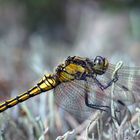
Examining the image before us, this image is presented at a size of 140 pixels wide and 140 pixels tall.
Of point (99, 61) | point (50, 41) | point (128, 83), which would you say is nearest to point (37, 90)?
point (99, 61)

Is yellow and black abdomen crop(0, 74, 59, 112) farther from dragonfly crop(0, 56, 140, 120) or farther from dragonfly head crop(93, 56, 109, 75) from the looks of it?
dragonfly head crop(93, 56, 109, 75)

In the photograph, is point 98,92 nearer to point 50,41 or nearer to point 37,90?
point 37,90

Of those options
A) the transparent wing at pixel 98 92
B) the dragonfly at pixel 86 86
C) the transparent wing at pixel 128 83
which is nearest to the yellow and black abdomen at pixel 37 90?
the dragonfly at pixel 86 86

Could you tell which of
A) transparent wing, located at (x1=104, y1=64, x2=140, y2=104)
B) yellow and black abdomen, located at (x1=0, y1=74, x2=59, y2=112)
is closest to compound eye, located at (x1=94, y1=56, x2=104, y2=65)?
transparent wing, located at (x1=104, y1=64, x2=140, y2=104)

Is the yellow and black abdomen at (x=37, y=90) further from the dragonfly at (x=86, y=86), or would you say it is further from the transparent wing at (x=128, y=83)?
the transparent wing at (x=128, y=83)

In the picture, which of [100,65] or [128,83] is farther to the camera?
[100,65]
